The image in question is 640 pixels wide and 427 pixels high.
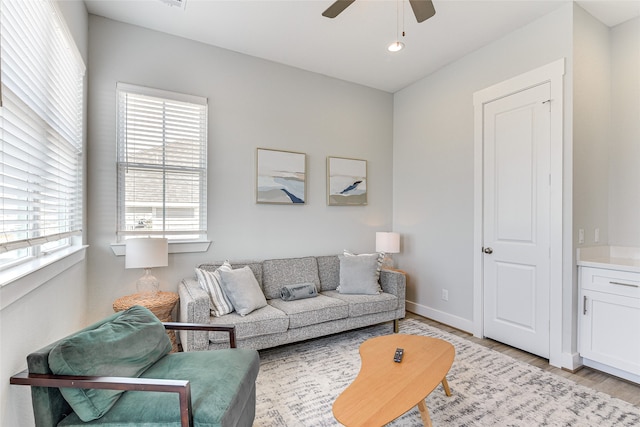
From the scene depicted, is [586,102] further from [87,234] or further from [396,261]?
[87,234]

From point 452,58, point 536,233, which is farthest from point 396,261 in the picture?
point 452,58

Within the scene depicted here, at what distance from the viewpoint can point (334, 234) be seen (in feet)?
13.1

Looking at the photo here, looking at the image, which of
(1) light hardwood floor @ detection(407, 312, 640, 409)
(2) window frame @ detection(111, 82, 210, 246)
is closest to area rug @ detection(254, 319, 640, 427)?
(1) light hardwood floor @ detection(407, 312, 640, 409)

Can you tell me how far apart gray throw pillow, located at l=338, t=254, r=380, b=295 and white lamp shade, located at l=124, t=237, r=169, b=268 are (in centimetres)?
182

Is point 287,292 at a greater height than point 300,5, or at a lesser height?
lesser

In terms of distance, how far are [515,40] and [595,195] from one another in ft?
5.36

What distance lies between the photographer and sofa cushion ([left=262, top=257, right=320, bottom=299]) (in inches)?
129

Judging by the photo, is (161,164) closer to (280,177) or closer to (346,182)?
(280,177)

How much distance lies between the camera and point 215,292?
2.70 meters

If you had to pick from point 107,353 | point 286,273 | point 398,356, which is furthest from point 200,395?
point 286,273

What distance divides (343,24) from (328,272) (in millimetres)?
2565

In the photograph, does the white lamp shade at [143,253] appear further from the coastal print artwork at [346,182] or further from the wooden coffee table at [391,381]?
the coastal print artwork at [346,182]

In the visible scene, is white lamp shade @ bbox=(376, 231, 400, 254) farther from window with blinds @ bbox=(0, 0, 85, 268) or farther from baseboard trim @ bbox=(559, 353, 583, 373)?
window with blinds @ bbox=(0, 0, 85, 268)

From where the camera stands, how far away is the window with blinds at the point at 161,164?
2875 mm
